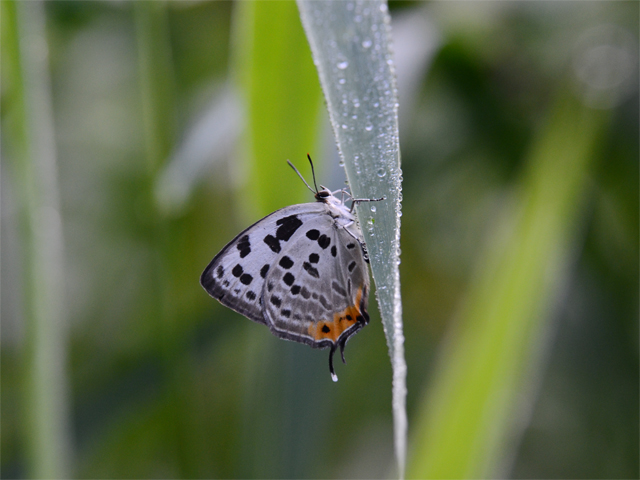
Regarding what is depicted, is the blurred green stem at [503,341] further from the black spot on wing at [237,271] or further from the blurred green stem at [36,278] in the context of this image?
the blurred green stem at [36,278]

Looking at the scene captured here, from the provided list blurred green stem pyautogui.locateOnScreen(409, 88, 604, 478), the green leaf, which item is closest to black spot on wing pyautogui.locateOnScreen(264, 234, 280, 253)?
the green leaf

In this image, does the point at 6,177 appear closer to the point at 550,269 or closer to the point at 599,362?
the point at 550,269

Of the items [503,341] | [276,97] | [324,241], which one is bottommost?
[503,341]

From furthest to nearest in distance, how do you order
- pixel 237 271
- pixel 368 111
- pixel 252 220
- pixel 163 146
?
pixel 163 146
pixel 252 220
pixel 237 271
pixel 368 111

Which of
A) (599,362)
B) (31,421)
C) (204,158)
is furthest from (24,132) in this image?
(599,362)

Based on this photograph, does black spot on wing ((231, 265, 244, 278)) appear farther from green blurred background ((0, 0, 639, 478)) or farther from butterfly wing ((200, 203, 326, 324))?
green blurred background ((0, 0, 639, 478))

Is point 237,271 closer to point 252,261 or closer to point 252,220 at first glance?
point 252,261

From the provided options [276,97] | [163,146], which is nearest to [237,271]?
[276,97]

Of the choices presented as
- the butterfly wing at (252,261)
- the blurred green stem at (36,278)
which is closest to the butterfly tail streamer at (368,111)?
the butterfly wing at (252,261)
